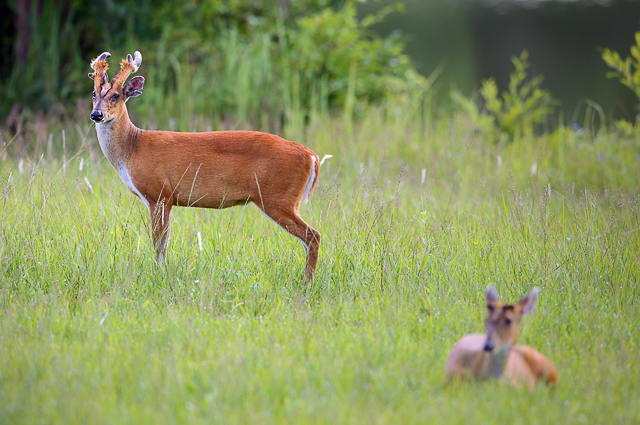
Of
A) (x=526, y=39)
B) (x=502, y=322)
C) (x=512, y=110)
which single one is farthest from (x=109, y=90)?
(x=526, y=39)

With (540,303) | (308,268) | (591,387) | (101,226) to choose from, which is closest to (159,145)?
(101,226)

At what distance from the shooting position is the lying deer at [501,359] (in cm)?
269

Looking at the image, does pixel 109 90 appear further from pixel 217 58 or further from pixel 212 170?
pixel 217 58

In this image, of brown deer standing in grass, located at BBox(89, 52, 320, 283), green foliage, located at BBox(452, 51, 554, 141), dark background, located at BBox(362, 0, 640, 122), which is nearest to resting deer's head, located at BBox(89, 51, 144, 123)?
brown deer standing in grass, located at BBox(89, 52, 320, 283)

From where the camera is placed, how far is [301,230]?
13.6 feet

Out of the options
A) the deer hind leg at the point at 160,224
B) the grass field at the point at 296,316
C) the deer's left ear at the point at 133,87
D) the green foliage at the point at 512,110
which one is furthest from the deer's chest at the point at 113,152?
the green foliage at the point at 512,110

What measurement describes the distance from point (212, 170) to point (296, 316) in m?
1.11

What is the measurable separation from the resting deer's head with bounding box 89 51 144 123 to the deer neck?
55mm

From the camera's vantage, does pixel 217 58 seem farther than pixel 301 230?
Yes

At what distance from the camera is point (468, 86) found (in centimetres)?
1695

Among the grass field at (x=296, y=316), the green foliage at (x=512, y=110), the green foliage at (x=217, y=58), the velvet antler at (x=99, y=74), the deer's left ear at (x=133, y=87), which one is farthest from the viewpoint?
the green foliage at (x=512, y=110)

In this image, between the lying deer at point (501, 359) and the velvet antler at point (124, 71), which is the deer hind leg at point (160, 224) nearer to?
the velvet antler at point (124, 71)

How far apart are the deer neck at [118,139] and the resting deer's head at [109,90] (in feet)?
0.18

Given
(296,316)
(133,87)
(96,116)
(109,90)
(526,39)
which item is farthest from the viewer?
(526,39)
